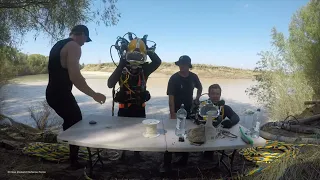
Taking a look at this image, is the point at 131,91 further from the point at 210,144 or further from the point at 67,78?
the point at 210,144

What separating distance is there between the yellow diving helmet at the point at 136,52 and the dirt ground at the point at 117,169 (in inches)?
48.7

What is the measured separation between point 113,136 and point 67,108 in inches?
32.3

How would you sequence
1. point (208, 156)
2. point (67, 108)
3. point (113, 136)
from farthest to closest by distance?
1. point (208, 156)
2. point (67, 108)
3. point (113, 136)

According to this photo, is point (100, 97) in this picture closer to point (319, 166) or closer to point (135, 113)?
point (135, 113)

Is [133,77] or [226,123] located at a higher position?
[133,77]

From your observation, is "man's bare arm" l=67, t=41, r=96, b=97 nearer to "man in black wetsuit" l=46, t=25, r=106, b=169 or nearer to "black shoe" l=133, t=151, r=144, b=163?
"man in black wetsuit" l=46, t=25, r=106, b=169

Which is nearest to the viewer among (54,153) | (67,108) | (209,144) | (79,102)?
(209,144)

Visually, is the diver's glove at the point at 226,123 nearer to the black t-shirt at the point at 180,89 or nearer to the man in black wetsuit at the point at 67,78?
the black t-shirt at the point at 180,89

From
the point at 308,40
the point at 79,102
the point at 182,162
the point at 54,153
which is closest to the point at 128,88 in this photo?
the point at 182,162

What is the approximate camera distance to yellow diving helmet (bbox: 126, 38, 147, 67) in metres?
2.53

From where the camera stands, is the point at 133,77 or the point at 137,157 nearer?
the point at 133,77

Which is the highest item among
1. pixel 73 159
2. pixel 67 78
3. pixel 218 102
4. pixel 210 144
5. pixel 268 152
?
pixel 67 78

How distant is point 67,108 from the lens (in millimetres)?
2664

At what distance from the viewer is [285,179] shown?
1.82 metres
